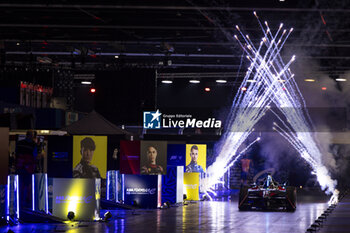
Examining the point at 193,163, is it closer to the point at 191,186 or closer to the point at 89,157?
the point at 191,186

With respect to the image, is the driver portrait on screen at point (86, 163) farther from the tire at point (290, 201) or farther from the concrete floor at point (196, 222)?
the tire at point (290, 201)

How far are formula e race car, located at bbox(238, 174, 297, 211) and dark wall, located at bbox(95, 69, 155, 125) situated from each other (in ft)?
25.9

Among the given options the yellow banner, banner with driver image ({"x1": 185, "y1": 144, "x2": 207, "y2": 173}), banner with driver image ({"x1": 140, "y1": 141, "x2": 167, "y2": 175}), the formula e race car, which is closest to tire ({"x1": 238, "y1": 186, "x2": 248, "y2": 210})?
the formula e race car

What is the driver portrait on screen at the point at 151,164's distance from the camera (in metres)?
21.9

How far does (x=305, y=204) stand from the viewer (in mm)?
25203

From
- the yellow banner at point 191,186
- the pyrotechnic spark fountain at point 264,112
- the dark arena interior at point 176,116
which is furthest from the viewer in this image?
the pyrotechnic spark fountain at point 264,112

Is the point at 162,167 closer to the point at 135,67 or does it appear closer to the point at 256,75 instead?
the point at 135,67

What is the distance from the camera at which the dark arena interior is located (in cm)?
1719

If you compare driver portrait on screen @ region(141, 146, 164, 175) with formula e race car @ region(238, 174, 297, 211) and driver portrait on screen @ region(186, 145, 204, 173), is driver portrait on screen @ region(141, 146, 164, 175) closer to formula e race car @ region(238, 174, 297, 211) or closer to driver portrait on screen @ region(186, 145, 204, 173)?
formula e race car @ region(238, 174, 297, 211)

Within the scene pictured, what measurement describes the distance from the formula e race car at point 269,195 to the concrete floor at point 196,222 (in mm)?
467

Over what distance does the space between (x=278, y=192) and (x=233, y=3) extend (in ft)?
20.3

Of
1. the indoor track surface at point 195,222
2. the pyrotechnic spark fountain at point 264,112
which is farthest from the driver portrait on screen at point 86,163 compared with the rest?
the pyrotechnic spark fountain at point 264,112

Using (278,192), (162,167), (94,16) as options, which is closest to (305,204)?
(278,192)

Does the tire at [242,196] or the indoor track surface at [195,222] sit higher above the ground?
the tire at [242,196]
